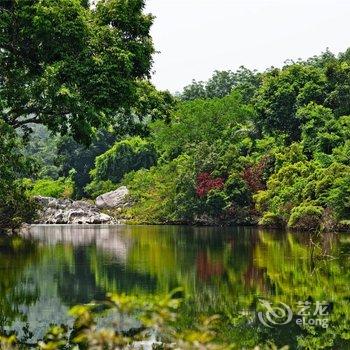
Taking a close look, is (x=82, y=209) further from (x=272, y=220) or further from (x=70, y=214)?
(x=272, y=220)

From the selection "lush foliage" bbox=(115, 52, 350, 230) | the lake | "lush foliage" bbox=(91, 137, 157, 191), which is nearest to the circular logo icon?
the lake

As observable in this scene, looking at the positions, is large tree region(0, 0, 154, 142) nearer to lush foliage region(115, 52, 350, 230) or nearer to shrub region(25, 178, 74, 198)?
Result: lush foliage region(115, 52, 350, 230)

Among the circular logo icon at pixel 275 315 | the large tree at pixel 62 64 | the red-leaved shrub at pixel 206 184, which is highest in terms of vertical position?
the large tree at pixel 62 64

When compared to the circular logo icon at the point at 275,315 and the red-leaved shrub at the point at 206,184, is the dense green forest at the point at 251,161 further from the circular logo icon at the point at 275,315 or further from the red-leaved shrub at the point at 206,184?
the circular logo icon at the point at 275,315

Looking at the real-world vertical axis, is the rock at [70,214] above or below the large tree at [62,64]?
below

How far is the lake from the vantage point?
11.1m

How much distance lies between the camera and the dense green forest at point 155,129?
16031mm

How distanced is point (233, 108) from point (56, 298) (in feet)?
161

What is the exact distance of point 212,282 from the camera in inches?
659

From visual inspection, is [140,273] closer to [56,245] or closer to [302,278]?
[302,278]

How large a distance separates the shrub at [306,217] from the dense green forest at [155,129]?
0.09m

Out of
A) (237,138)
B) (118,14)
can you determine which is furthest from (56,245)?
(237,138)

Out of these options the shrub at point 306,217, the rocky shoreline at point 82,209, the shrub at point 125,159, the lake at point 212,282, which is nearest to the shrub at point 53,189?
the shrub at point 125,159

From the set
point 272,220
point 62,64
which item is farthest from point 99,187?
point 62,64
